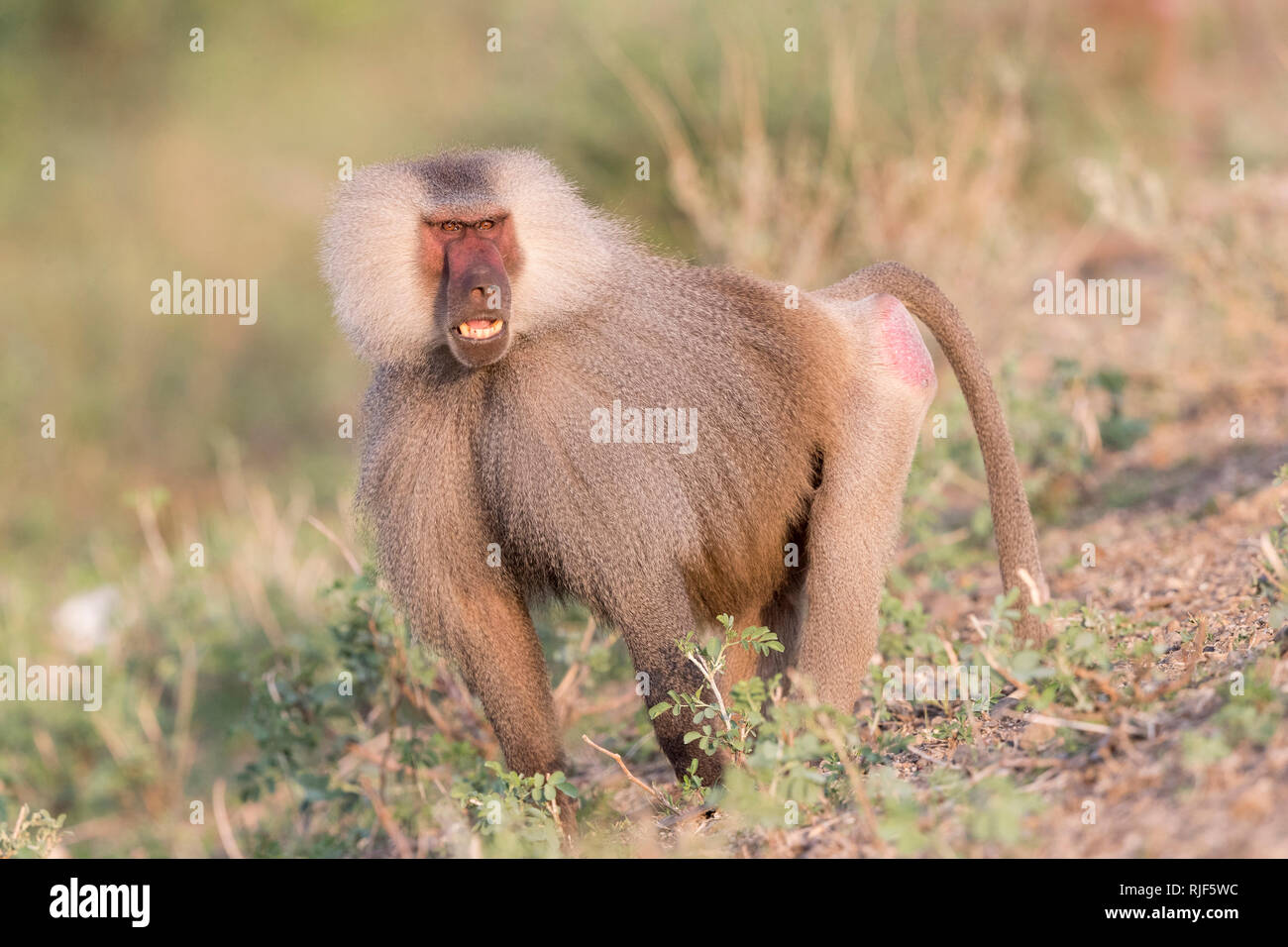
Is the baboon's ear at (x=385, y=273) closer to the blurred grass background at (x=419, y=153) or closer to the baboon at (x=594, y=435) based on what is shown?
the baboon at (x=594, y=435)

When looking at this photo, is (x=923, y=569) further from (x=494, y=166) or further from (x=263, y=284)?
(x=263, y=284)

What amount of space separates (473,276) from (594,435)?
1.50 ft

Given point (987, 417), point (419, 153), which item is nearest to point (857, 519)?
point (987, 417)

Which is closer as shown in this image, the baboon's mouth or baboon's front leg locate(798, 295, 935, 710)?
the baboon's mouth

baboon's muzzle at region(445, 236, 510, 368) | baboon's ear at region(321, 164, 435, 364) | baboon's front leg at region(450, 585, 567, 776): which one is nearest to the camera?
baboon's muzzle at region(445, 236, 510, 368)

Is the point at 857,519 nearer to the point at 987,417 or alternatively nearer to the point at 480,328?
the point at 987,417

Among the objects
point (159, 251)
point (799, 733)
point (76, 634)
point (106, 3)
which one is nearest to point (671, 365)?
point (799, 733)

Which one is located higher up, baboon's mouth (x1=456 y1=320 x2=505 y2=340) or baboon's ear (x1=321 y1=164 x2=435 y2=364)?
baboon's ear (x1=321 y1=164 x2=435 y2=364)

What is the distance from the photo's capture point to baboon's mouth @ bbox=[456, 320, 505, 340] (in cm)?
323

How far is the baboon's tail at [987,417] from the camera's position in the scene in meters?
3.67

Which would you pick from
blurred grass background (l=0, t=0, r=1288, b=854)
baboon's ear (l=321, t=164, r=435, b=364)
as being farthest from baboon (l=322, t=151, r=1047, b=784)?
blurred grass background (l=0, t=0, r=1288, b=854)

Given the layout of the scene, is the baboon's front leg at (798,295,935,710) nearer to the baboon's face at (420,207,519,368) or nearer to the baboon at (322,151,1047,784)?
the baboon at (322,151,1047,784)

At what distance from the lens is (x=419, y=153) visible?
373 centimetres

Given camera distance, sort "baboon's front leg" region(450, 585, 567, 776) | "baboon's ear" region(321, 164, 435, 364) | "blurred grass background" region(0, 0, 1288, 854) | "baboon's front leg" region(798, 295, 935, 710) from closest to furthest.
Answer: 1. "baboon's ear" region(321, 164, 435, 364)
2. "baboon's front leg" region(450, 585, 567, 776)
3. "baboon's front leg" region(798, 295, 935, 710)
4. "blurred grass background" region(0, 0, 1288, 854)
